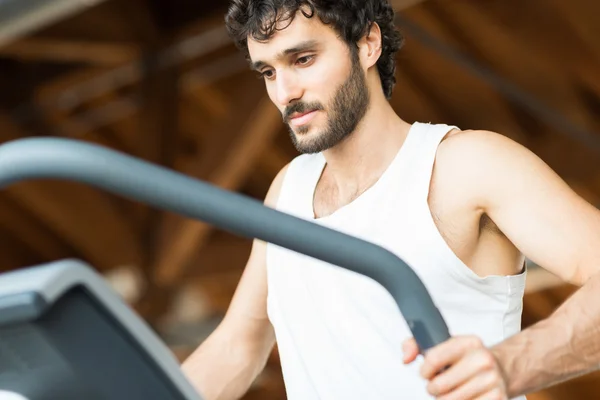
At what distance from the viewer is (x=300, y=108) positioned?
1463mm

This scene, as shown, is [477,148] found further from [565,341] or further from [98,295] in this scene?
[98,295]

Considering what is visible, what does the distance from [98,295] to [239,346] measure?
964 millimetres

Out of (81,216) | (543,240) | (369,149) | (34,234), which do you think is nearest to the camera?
(543,240)

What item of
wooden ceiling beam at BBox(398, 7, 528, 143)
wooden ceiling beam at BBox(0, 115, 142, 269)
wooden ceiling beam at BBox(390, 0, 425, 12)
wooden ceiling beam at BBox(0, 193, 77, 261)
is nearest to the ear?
wooden ceiling beam at BBox(390, 0, 425, 12)

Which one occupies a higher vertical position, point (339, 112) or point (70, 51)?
point (339, 112)

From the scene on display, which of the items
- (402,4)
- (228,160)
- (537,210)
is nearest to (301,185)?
(537,210)

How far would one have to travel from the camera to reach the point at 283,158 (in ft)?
22.6

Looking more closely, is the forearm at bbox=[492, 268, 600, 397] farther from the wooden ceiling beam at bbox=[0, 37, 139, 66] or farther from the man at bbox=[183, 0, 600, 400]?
the wooden ceiling beam at bbox=[0, 37, 139, 66]

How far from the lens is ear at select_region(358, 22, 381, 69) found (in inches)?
64.4

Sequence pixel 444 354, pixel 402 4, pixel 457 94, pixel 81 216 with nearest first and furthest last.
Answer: pixel 444 354 < pixel 402 4 < pixel 457 94 < pixel 81 216

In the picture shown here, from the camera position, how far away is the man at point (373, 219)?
135 centimetres

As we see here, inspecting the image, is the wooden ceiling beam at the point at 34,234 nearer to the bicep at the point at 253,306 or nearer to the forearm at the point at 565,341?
the bicep at the point at 253,306

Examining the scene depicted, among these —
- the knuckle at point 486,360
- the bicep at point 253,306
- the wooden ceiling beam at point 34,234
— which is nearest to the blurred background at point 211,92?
the wooden ceiling beam at point 34,234

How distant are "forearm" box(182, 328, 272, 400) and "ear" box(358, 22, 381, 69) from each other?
504 millimetres
